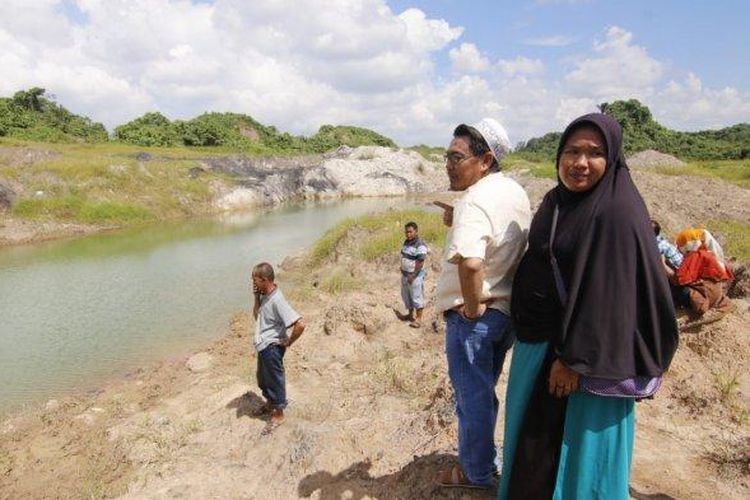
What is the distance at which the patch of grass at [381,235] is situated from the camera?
12.4 metres

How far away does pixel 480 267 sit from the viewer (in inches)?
91.8

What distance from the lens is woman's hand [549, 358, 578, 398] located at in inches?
79.2

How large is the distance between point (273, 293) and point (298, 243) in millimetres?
14928

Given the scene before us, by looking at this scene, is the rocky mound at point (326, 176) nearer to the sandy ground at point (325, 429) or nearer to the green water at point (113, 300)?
the green water at point (113, 300)

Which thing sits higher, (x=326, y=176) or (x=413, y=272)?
(x=326, y=176)

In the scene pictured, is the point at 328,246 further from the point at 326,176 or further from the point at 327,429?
the point at 326,176

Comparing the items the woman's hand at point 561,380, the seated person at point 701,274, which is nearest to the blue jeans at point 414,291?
the seated person at point 701,274

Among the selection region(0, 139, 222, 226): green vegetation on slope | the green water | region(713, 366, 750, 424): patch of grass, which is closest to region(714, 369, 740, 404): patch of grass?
region(713, 366, 750, 424): patch of grass

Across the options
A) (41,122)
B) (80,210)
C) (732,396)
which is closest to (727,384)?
(732,396)

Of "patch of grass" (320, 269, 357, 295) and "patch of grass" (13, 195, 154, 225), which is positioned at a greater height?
"patch of grass" (13, 195, 154, 225)

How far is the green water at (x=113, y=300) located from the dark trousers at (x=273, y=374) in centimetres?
403

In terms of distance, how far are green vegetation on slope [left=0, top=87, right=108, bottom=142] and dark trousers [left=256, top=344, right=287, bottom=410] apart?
39514 millimetres

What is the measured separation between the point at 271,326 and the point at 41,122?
44.6 m

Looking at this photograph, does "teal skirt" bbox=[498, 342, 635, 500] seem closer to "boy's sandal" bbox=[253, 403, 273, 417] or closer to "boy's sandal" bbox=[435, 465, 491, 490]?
"boy's sandal" bbox=[435, 465, 491, 490]
